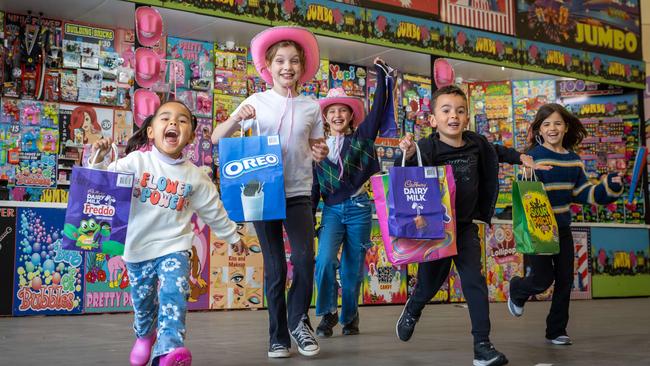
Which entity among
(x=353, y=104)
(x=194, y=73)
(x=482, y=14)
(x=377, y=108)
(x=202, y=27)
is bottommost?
(x=377, y=108)

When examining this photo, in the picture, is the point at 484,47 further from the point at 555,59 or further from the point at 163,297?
the point at 163,297

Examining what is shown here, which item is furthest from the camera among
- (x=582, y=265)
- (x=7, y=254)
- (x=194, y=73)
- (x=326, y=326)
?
(x=582, y=265)

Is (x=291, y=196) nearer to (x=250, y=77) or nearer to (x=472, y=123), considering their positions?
(x=250, y=77)

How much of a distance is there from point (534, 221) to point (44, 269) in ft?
12.7

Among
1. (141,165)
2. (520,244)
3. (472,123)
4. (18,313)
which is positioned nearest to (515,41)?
(472,123)

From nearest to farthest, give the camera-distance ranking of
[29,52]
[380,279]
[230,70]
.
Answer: [29,52] → [380,279] → [230,70]

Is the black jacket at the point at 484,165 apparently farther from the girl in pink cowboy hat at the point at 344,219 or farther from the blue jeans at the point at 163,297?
the blue jeans at the point at 163,297

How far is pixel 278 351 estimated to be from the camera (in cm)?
347

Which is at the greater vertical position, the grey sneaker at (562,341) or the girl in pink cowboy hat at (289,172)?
the girl in pink cowboy hat at (289,172)

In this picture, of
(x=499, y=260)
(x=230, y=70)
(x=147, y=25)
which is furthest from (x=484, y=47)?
(x=147, y=25)

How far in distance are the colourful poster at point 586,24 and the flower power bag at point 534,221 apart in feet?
18.8

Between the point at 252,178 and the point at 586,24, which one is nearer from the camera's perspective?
the point at 252,178

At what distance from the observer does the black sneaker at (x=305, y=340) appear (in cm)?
348

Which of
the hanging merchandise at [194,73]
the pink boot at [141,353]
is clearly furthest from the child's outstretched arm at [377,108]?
the hanging merchandise at [194,73]
